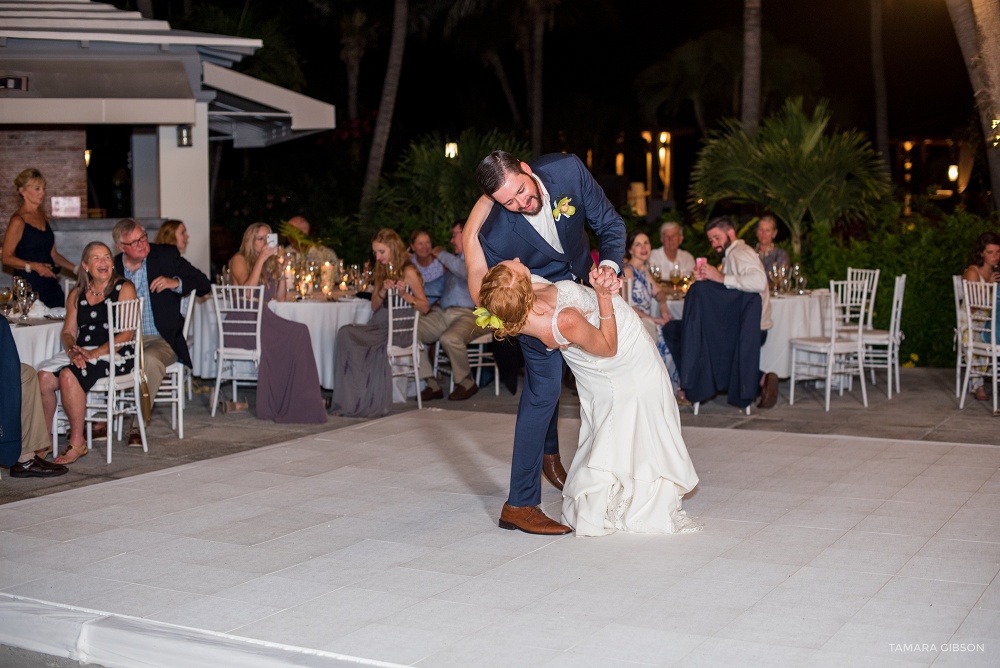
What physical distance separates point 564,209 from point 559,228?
0.16m

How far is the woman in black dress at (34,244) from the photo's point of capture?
371 inches

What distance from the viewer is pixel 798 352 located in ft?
33.5

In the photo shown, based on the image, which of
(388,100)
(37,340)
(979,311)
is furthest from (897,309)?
(388,100)

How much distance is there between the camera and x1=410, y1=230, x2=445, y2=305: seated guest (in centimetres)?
1045

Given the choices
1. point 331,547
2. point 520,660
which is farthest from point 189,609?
point 520,660

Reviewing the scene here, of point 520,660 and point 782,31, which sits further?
point 782,31

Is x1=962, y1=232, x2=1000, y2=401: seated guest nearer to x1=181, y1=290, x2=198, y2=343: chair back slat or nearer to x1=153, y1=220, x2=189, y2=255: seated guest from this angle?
x1=181, y1=290, x2=198, y2=343: chair back slat

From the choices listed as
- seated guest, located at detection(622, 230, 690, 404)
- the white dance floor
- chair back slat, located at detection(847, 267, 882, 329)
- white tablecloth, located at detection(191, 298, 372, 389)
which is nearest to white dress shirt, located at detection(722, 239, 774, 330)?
seated guest, located at detection(622, 230, 690, 404)

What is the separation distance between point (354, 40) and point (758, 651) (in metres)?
27.5

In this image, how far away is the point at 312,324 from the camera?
30.5ft

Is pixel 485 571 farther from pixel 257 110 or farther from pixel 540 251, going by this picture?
pixel 257 110

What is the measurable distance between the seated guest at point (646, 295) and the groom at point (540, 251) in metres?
3.57

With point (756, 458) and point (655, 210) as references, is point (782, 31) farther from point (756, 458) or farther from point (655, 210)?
point (756, 458)

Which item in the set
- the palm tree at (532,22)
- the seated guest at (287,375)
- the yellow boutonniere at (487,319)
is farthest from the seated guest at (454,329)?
the palm tree at (532,22)
